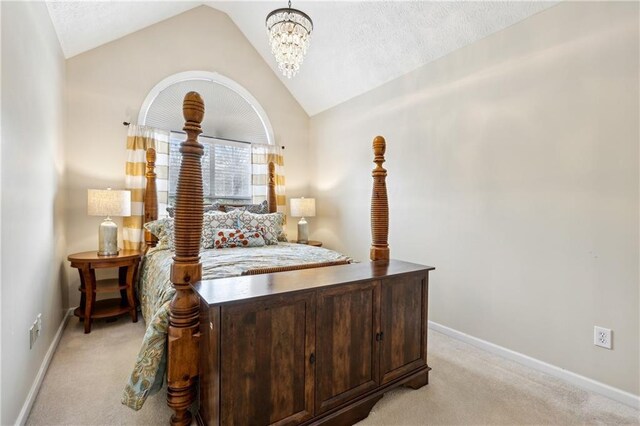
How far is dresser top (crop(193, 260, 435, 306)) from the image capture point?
130 centimetres

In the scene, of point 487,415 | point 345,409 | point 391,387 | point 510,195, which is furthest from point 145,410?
A: point 510,195

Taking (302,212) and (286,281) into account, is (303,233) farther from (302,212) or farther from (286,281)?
(286,281)

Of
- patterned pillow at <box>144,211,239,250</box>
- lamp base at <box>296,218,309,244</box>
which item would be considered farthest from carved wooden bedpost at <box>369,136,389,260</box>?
lamp base at <box>296,218,309,244</box>

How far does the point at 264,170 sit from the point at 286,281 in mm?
2919

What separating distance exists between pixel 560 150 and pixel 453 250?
1102 mm

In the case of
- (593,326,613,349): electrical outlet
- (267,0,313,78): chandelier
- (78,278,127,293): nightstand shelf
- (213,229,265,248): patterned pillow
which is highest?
(267,0,313,78): chandelier

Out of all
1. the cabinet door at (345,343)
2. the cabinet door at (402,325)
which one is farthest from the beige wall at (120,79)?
the cabinet door at (402,325)

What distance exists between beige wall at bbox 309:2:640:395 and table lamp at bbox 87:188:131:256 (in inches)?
108

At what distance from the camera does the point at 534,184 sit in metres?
2.21

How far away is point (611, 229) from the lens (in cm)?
187

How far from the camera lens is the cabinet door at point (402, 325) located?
68.7 inches

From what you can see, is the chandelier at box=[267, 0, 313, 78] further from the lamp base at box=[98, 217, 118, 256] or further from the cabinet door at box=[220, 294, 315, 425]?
the lamp base at box=[98, 217, 118, 256]

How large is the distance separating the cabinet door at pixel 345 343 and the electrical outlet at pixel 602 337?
1.46 m

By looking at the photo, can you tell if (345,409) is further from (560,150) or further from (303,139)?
(303,139)
